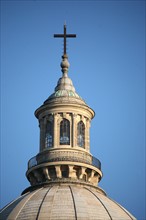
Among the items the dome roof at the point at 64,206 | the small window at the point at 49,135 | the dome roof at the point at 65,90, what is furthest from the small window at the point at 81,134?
the dome roof at the point at 64,206

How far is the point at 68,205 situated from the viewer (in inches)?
2217

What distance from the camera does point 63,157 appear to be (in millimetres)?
62719

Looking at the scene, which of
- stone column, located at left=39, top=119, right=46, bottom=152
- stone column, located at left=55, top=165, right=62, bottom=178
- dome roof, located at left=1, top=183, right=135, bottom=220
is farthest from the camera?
stone column, located at left=39, top=119, right=46, bottom=152

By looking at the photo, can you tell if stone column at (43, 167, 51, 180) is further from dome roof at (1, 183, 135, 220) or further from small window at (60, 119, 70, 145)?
small window at (60, 119, 70, 145)

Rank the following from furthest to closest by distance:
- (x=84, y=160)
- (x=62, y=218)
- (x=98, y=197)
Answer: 1. (x=84, y=160)
2. (x=98, y=197)
3. (x=62, y=218)

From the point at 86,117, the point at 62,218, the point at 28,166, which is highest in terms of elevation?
the point at 86,117

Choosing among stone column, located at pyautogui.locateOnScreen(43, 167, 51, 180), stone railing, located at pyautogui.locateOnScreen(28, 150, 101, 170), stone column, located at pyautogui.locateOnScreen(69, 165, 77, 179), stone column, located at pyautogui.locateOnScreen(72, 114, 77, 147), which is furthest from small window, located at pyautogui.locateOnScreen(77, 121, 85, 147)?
stone column, located at pyautogui.locateOnScreen(43, 167, 51, 180)

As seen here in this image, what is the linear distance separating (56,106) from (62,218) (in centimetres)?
1362

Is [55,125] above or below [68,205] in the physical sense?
above

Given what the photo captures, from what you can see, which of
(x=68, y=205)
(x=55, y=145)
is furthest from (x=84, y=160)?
(x=68, y=205)

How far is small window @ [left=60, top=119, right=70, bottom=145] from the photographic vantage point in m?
64.8

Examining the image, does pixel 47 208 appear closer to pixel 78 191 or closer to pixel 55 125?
pixel 78 191

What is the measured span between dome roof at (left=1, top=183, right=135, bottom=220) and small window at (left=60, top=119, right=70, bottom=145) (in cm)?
516

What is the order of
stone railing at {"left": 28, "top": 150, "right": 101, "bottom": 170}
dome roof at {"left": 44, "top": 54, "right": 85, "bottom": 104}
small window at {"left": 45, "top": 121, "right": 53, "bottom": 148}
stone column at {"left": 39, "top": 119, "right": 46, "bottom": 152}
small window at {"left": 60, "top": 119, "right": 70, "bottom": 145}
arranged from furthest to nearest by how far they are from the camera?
dome roof at {"left": 44, "top": 54, "right": 85, "bottom": 104} → stone column at {"left": 39, "top": 119, "right": 46, "bottom": 152} → small window at {"left": 45, "top": 121, "right": 53, "bottom": 148} → small window at {"left": 60, "top": 119, "right": 70, "bottom": 145} → stone railing at {"left": 28, "top": 150, "right": 101, "bottom": 170}
